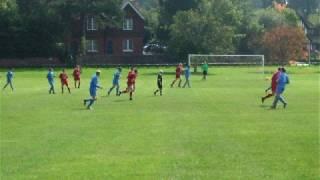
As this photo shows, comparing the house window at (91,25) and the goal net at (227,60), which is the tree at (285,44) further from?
the house window at (91,25)

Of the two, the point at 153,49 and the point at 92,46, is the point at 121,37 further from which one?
the point at 153,49

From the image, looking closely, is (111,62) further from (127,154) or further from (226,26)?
(127,154)

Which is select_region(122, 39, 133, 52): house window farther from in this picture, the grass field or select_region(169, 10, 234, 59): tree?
the grass field

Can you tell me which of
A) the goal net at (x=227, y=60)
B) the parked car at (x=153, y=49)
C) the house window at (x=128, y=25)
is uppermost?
the house window at (x=128, y=25)

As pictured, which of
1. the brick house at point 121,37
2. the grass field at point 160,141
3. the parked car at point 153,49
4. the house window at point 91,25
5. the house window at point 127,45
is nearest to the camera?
the grass field at point 160,141

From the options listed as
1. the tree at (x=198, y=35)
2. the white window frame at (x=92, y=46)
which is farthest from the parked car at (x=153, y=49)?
the tree at (x=198, y=35)

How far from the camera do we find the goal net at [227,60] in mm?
82000

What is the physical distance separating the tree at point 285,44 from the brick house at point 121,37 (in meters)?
20.8

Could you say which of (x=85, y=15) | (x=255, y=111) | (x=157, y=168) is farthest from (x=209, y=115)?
(x=85, y=15)

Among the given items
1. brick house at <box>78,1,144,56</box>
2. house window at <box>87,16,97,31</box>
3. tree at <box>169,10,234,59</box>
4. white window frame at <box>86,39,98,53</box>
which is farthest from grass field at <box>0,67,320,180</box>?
white window frame at <box>86,39,98,53</box>

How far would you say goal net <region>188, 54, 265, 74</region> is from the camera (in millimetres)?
82000

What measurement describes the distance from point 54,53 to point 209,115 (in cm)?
6978

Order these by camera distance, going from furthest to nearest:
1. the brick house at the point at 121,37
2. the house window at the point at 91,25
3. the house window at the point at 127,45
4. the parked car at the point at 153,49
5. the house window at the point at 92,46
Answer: the parked car at the point at 153,49, the house window at the point at 127,45, the house window at the point at 92,46, the brick house at the point at 121,37, the house window at the point at 91,25

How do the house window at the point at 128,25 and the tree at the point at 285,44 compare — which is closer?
the tree at the point at 285,44
